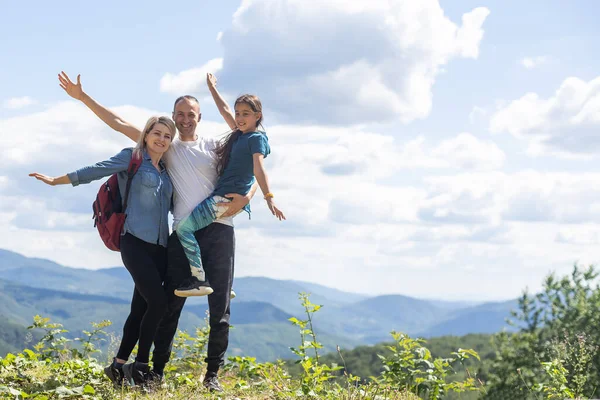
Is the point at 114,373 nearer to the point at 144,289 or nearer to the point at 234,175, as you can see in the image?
the point at 144,289

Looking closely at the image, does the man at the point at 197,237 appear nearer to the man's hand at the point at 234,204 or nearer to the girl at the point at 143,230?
the man's hand at the point at 234,204

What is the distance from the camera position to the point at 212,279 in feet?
19.5

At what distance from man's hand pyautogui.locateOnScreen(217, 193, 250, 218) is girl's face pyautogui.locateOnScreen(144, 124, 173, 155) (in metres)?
0.78

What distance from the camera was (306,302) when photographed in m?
6.74

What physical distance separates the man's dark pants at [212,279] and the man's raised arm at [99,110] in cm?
125

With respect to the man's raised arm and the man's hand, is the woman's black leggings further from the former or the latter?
the man's raised arm

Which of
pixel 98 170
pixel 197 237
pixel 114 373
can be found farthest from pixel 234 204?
pixel 114 373

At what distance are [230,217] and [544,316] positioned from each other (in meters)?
44.8

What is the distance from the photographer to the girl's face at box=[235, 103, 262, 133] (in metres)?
5.94

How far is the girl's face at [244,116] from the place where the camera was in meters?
5.94

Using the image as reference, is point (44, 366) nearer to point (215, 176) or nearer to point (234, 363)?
point (234, 363)

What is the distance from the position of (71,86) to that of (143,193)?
5.86 feet

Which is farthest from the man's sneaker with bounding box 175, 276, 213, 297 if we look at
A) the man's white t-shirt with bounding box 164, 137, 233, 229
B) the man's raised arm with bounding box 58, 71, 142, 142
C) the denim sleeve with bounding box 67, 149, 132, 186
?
the man's raised arm with bounding box 58, 71, 142, 142

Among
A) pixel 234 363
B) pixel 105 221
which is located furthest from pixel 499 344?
pixel 105 221
